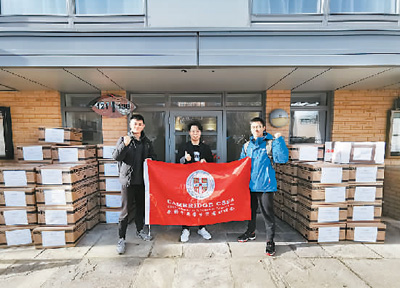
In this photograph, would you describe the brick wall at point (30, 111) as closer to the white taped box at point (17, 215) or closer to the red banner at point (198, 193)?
the white taped box at point (17, 215)

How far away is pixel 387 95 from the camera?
14.6ft

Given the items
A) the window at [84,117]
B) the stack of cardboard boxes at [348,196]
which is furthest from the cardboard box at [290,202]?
the window at [84,117]

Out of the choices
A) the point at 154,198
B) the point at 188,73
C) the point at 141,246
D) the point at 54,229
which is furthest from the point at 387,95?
the point at 54,229

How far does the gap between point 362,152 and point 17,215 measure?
5.83m

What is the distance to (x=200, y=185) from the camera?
3102 millimetres

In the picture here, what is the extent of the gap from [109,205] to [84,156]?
113cm

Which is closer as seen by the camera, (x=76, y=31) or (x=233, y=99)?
(x=76, y=31)

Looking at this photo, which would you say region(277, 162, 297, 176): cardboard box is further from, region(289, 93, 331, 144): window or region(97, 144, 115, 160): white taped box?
region(97, 144, 115, 160): white taped box

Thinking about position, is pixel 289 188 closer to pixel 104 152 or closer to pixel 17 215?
pixel 104 152

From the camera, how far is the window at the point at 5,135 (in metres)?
4.32

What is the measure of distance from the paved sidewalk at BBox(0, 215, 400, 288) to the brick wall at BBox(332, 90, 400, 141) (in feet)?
7.42

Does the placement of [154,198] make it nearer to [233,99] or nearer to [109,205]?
[109,205]

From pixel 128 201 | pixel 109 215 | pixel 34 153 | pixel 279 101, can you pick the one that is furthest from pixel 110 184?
pixel 279 101

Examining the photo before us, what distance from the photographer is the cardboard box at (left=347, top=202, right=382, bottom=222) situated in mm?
3127
